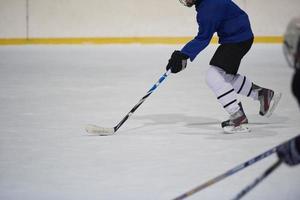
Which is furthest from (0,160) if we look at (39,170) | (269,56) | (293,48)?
(269,56)

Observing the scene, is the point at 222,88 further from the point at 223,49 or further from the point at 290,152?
the point at 290,152

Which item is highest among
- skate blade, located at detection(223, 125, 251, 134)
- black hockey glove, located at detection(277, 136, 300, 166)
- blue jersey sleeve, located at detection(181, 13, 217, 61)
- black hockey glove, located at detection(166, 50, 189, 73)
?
black hockey glove, located at detection(277, 136, 300, 166)

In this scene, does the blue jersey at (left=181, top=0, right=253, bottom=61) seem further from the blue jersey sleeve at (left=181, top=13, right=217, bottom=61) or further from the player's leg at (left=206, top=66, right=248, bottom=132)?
the player's leg at (left=206, top=66, right=248, bottom=132)

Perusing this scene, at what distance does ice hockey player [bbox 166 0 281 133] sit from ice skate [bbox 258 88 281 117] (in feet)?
0.63

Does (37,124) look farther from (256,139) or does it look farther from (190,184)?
(190,184)

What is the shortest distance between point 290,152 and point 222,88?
1.99m

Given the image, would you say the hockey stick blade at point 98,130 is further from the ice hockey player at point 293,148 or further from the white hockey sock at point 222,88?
the ice hockey player at point 293,148

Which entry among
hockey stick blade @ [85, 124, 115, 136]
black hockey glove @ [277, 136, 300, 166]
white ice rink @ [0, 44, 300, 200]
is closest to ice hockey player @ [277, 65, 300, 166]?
black hockey glove @ [277, 136, 300, 166]

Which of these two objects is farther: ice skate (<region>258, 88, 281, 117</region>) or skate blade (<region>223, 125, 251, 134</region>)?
ice skate (<region>258, 88, 281, 117</region>)

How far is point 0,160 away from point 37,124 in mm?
937

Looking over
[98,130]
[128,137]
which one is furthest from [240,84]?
[98,130]

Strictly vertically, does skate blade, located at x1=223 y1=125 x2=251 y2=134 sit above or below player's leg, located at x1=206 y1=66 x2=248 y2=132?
below

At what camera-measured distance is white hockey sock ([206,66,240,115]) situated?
3.56m

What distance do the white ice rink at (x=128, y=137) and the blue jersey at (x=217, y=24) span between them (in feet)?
1.51
